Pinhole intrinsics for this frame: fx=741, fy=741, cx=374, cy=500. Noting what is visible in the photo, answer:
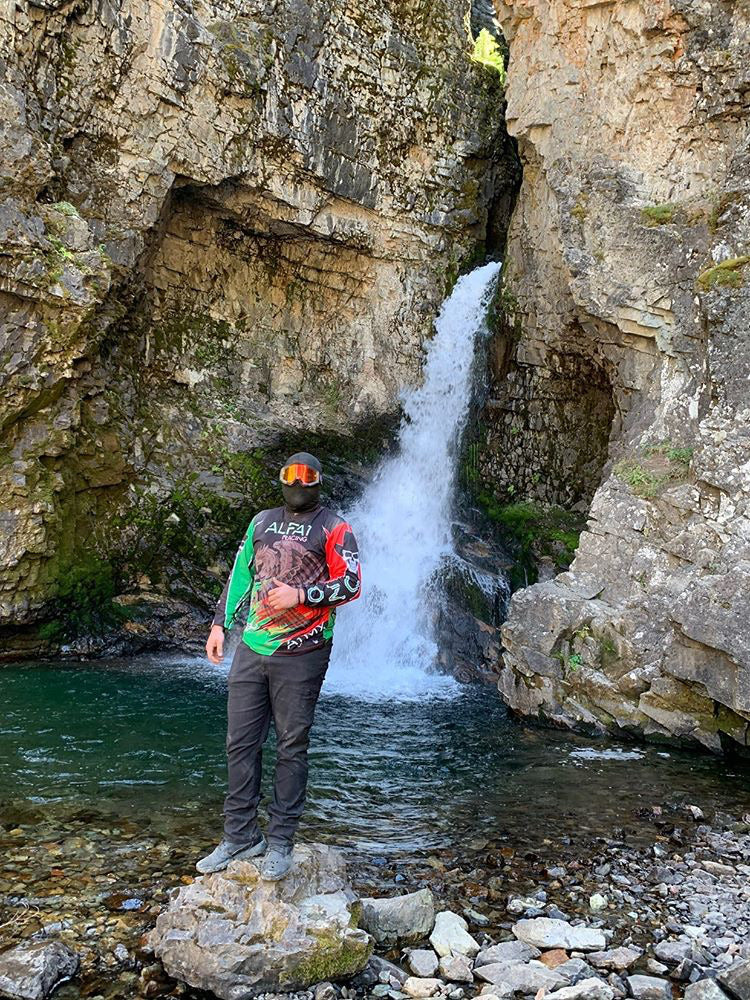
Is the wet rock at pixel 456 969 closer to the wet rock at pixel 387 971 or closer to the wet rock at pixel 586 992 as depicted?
the wet rock at pixel 387 971

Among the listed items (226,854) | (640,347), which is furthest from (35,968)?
(640,347)

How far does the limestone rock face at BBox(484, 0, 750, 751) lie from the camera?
819 centimetres

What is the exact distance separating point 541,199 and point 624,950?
41.6ft

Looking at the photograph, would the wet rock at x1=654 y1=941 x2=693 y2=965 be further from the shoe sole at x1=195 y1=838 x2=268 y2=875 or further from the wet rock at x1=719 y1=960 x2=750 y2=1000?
the shoe sole at x1=195 y1=838 x2=268 y2=875

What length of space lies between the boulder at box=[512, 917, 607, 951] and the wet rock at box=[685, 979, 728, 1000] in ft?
1.79

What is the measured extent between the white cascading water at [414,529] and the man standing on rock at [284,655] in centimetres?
690

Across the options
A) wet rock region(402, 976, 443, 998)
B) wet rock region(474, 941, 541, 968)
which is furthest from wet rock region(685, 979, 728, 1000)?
wet rock region(402, 976, 443, 998)

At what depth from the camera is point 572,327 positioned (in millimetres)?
13117

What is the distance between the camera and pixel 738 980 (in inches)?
139

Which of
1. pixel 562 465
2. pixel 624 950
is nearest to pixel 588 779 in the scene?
pixel 624 950

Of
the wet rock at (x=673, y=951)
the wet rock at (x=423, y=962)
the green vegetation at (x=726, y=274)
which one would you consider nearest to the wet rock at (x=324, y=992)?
the wet rock at (x=423, y=962)

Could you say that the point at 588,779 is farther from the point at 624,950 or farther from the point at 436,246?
the point at 436,246

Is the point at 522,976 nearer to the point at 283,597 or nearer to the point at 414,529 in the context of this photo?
the point at 283,597

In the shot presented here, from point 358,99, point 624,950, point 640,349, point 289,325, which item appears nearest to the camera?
point 624,950
